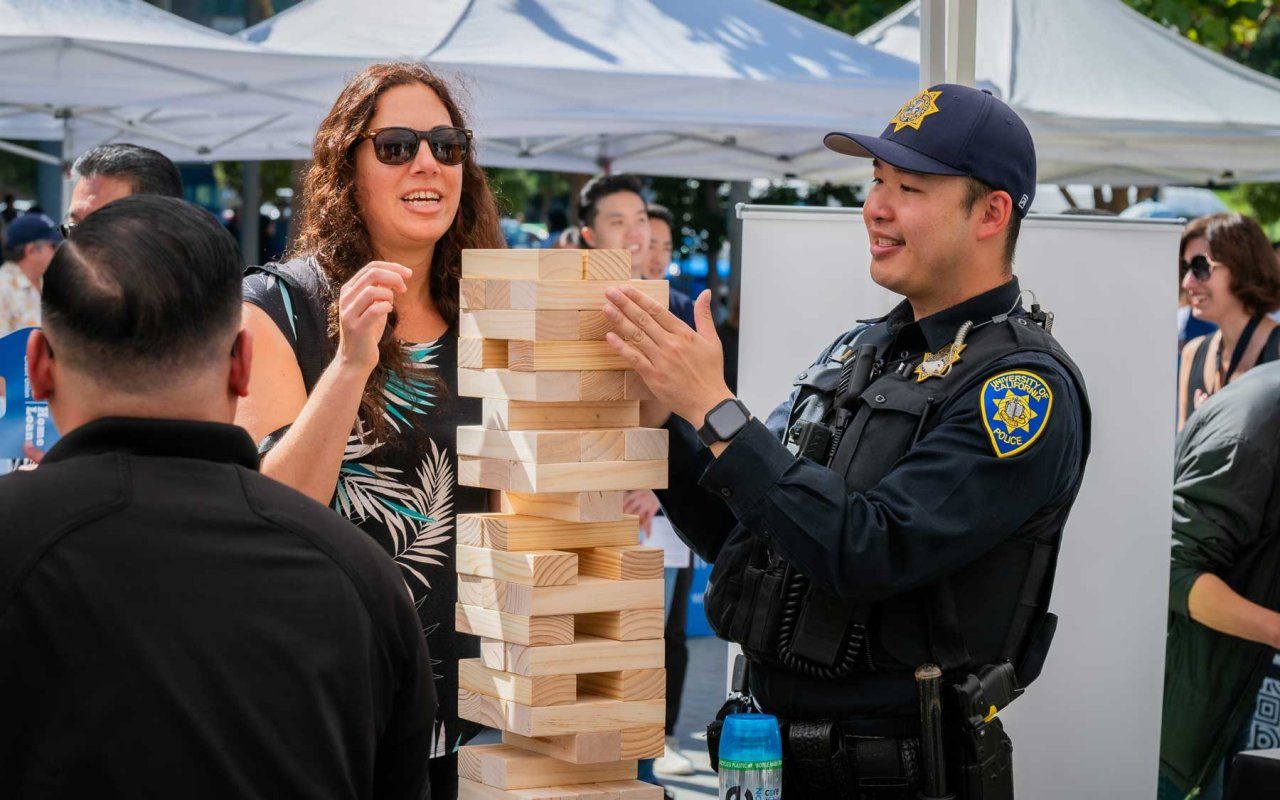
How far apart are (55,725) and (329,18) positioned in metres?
6.00

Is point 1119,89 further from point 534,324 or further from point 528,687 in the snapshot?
point 528,687

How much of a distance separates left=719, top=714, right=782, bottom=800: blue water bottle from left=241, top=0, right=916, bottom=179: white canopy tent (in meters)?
4.60

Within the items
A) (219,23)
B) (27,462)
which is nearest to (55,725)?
(27,462)

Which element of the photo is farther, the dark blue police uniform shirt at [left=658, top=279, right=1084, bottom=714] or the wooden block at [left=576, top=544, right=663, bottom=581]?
the wooden block at [left=576, top=544, right=663, bottom=581]

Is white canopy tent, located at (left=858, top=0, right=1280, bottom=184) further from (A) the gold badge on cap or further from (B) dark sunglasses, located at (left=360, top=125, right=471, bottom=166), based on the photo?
(B) dark sunglasses, located at (left=360, top=125, right=471, bottom=166)

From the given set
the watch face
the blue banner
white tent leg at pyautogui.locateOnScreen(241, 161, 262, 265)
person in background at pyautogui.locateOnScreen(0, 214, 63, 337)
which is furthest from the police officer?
white tent leg at pyautogui.locateOnScreen(241, 161, 262, 265)

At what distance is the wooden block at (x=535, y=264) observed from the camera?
2422mm

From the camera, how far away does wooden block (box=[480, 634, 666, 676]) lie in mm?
2461

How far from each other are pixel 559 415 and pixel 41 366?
3.41 ft

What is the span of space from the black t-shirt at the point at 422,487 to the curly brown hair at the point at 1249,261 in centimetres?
432

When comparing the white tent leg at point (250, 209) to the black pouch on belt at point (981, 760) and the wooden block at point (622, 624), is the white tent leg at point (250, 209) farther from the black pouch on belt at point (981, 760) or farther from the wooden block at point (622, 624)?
the black pouch on belt at point (981, 760)

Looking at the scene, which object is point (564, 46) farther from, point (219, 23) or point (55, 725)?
point (219, 23)

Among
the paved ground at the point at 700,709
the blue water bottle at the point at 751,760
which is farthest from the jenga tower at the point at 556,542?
the paved ground at the point at 700,709

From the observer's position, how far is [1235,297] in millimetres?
6289
